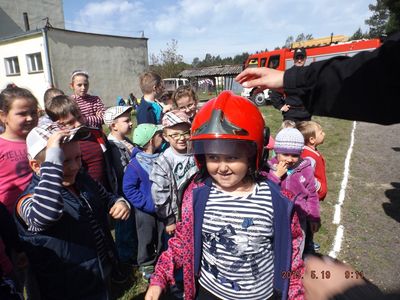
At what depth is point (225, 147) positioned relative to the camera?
1769mm

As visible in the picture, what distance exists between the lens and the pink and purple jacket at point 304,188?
2.64 m

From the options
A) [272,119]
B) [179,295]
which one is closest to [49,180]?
[179,295]

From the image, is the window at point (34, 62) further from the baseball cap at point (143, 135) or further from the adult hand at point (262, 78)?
the adult hand at point (262, 78)

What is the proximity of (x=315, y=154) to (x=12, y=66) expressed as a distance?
25805mm

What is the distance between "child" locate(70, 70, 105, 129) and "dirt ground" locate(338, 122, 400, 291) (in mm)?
4395

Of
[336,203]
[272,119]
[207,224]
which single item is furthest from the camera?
[272,119]

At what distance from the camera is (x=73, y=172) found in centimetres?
206

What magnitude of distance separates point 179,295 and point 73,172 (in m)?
1.59

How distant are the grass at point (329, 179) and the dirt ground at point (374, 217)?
0.80 ft

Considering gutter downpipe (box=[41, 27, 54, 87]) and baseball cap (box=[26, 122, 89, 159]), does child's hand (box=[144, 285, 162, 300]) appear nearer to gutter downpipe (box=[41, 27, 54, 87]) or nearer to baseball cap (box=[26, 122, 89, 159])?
baseball cap (box=[26, 122, 89, 159])

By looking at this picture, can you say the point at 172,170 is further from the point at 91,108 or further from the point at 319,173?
the point at 91,108

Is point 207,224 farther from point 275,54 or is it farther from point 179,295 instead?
point 275,54

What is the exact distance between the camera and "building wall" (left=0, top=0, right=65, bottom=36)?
28391 millimetres

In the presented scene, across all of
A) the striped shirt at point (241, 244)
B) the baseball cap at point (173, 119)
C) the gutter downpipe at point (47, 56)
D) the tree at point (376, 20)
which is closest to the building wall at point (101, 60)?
the gutter downpipe at point (47, 56)
